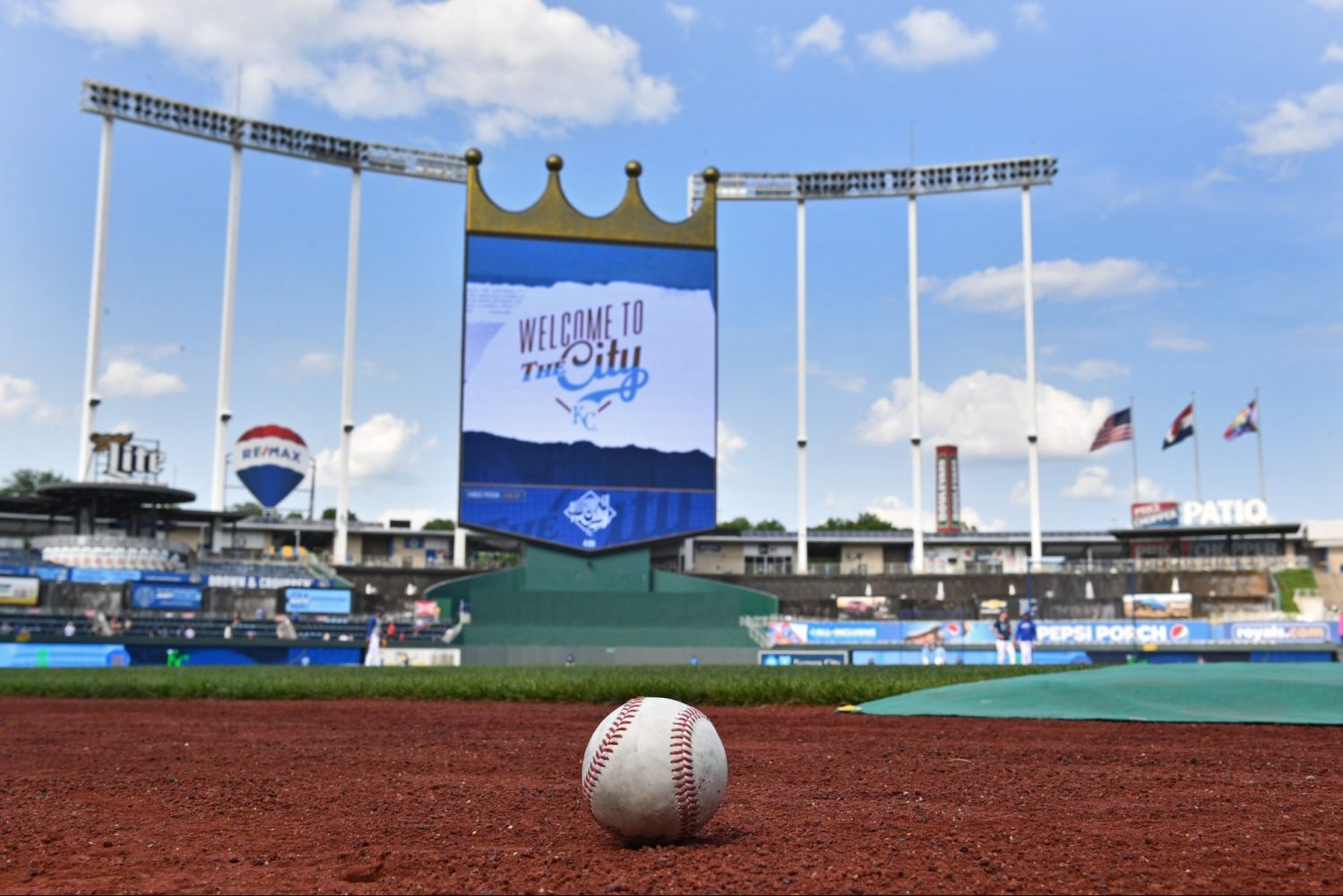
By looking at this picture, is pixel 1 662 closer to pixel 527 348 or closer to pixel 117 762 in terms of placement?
pixel 527 348

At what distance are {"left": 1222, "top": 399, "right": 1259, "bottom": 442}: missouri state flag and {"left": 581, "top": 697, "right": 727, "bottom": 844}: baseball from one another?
56.1 meters

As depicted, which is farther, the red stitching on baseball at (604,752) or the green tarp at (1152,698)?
the green tarp at (1152,698)

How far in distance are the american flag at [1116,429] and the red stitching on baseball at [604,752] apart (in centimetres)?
5034

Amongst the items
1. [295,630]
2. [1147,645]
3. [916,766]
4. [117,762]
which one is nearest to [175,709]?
[117,762]

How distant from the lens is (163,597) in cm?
4253

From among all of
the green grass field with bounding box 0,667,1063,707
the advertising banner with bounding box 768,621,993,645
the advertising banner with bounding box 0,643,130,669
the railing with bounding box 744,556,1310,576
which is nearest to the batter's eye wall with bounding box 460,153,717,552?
the advertising banner with bounding box 768,621,993,645

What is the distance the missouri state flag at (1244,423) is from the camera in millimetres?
55406

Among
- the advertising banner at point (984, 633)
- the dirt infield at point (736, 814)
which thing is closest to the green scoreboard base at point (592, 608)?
the advertising banner at point (984, 633)

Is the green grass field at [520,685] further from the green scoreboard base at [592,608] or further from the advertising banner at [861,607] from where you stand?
the advertising banner at [861,607]

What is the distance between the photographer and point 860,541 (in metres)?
76.8

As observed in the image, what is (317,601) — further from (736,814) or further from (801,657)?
(736,814)

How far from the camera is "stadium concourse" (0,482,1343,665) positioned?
120 ft

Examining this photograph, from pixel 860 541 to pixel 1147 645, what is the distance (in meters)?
40.9

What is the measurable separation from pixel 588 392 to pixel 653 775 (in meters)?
36.9
